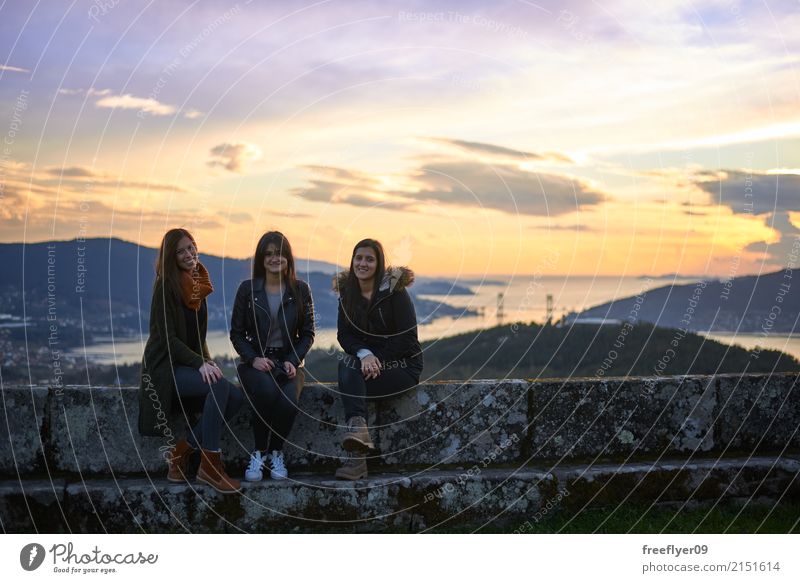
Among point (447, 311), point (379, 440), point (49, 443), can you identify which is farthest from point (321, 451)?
point (447, 311)

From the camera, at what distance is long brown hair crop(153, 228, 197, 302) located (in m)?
6.67

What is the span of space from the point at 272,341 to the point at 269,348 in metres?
0.06

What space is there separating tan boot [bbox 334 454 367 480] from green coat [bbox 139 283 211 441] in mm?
1421

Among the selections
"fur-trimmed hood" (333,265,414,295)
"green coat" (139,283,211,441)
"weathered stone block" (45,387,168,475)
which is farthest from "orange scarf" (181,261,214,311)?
"fur-trimmed hood" (333,265,414,295)

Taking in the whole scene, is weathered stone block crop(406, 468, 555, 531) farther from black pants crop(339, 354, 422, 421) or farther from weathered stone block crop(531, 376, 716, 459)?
black pants crop(339, 354, 422, 421)

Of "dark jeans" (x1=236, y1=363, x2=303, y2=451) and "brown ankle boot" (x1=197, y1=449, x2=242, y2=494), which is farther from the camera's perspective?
"dark jeans" (x1=236, y1=363, x2=303, y2=451)

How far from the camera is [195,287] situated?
22.0 feet

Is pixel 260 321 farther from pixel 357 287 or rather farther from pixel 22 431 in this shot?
pixel 22 431

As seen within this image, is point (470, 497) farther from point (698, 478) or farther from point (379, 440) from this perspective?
point (698, 478)

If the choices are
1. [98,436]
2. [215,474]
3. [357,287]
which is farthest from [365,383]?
[98,436]

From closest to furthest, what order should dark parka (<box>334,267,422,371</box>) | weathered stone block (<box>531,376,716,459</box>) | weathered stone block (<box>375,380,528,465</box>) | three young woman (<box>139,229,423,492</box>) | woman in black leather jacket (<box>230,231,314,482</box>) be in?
1. three young woman (<box>139,229,423,492</box>)
2. woman in black leather jacket (<box>230,231,314,482</box>)
3. dark parka (<box>334,267,422,371</box>)
4. weathered stone block (<box>375,380,528,465</box>)
5. weathered stone block (<box>531,376,716,459</box>)

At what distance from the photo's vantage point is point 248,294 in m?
7.02

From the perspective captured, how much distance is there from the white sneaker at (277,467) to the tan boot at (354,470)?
0.43m

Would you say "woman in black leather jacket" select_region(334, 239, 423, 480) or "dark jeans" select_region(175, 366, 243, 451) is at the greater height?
"woman in black leather jacket" select_region(334, 239, 423, 480)
